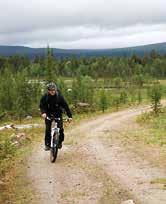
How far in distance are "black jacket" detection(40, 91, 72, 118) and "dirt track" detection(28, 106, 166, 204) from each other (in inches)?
63.2

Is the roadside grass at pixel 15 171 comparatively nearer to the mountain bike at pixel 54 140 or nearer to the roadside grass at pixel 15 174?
the roadside grass at pixel 15 174

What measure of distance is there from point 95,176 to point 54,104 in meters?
3.69

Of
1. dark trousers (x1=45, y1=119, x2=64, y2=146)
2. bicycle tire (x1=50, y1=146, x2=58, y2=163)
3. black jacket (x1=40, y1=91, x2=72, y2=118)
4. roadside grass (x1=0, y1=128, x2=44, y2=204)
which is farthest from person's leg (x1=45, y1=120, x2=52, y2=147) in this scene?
roadside grass (x1=0, y1=128, x2=44, y2=204)

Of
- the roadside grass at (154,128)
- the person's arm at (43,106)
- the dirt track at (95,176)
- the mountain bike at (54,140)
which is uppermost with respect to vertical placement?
the person's arm at (43,106)

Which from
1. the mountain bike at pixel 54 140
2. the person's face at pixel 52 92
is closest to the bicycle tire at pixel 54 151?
the mountain bike at pixel 54 140

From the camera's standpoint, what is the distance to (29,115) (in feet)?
177

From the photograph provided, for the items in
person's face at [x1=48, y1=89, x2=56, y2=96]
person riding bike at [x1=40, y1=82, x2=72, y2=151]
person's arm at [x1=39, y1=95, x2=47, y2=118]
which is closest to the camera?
person's face at [x1=48, y1=89, x2=56, y2=96]

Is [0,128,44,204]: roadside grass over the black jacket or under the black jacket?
under

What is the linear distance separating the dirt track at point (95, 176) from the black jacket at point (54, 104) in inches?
63.2

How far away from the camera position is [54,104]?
15.5 metres

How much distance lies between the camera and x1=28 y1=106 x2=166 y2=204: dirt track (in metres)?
10.6

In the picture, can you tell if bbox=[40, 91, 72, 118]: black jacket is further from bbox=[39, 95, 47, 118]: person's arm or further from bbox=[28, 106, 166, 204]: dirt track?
bbox=[28, 106, 166, 204]: dirt track

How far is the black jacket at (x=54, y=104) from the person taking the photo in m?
15.4

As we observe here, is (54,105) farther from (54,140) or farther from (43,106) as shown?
(54,140)
